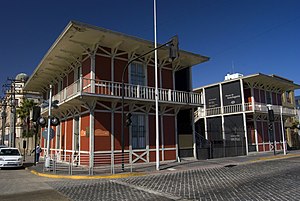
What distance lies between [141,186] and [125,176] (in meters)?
2.91

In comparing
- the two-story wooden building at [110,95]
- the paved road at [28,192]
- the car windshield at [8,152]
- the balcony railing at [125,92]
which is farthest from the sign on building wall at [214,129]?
the paved road at [28,192]

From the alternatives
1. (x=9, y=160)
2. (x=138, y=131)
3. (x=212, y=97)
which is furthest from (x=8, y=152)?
(x=212, y=97)

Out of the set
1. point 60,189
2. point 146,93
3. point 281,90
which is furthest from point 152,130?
point 281,90

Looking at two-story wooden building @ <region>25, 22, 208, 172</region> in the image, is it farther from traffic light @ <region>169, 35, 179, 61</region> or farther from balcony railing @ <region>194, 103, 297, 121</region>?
balcony railing @ <region>194, 103, 297, 121</region>

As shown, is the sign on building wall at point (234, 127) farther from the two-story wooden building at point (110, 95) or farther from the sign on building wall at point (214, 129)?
the two-story wooden building at point (110, 95)

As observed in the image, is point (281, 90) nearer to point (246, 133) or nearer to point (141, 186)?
point (246, 133)

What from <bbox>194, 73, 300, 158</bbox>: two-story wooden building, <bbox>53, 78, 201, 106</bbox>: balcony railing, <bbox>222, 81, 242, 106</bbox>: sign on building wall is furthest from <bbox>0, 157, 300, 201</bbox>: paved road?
<bbox>222, 81, 242, 106</bbox>: sign on building wall

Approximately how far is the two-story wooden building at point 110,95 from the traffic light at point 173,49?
13.4 ft

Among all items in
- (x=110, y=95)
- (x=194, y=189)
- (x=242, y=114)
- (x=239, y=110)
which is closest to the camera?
(x=194, y=189)

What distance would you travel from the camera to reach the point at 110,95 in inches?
587

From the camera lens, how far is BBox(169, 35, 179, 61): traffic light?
12242mm

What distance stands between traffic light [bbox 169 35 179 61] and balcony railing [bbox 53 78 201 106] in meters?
4.56

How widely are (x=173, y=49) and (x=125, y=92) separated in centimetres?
544

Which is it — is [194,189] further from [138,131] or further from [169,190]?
[138,131]
